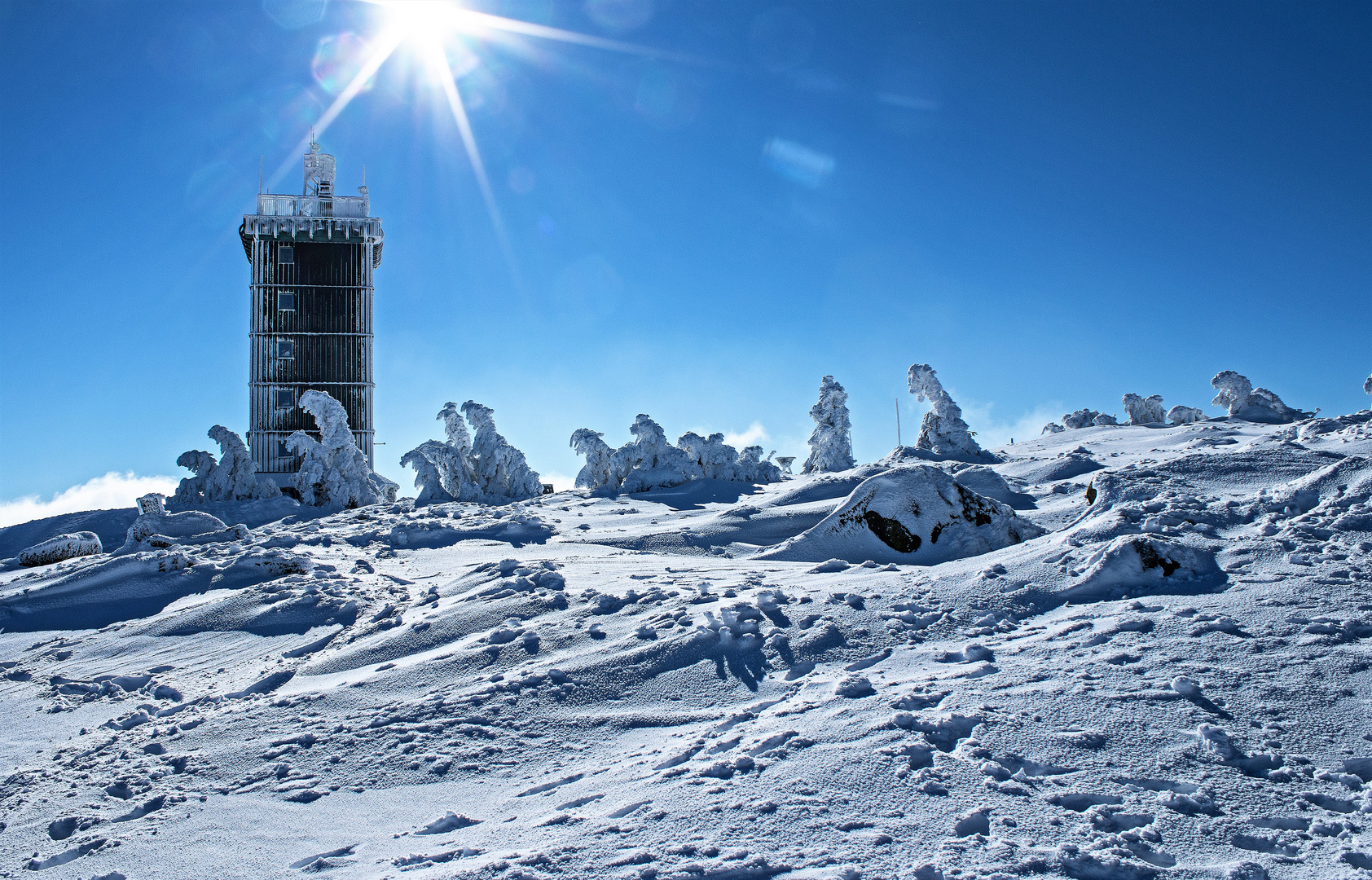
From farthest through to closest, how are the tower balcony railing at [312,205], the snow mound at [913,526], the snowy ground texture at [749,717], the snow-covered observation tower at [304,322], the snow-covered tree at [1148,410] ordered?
the tower balcony railing at [312,205]
the snow-covered observation tower at [304,322]
the snow-covered tree at [1148,410]
the snow mound at [913,526]
the snowy ground texture at [749,717]

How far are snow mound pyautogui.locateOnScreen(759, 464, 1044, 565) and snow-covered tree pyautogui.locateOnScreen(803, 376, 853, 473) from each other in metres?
14.6

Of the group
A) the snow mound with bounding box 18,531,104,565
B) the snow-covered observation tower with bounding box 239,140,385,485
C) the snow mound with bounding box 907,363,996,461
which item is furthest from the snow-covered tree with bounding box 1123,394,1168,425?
the snow mound with bounding box 18,531,104,565

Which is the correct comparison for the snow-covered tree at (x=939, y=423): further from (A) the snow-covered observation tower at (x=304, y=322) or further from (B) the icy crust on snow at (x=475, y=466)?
(A) the snow-covered observation tower at (x=304, y=322)

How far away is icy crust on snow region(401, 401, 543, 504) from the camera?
A: 67.3 feet

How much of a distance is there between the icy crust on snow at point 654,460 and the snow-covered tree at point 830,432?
9.72 feet

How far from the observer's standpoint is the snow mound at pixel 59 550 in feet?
41.1

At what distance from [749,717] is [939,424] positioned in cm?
2038

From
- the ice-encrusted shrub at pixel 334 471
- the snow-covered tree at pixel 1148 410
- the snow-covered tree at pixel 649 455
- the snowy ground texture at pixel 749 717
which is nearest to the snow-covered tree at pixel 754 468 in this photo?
the snow-covered tree at pixel 649 455

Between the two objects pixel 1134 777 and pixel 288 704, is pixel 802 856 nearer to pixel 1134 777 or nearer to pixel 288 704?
pixel 1134 777

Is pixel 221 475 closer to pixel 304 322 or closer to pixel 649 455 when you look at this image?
pixel 304 322

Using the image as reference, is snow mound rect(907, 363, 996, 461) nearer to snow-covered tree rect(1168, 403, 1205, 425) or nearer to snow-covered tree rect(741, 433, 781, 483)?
snow-covered tree rect(741, 433, 781, 483)

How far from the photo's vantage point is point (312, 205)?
31.4 metres

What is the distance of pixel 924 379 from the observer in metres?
→ 24.0

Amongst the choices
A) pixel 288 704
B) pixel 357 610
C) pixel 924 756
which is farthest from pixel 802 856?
pixel 357 610
